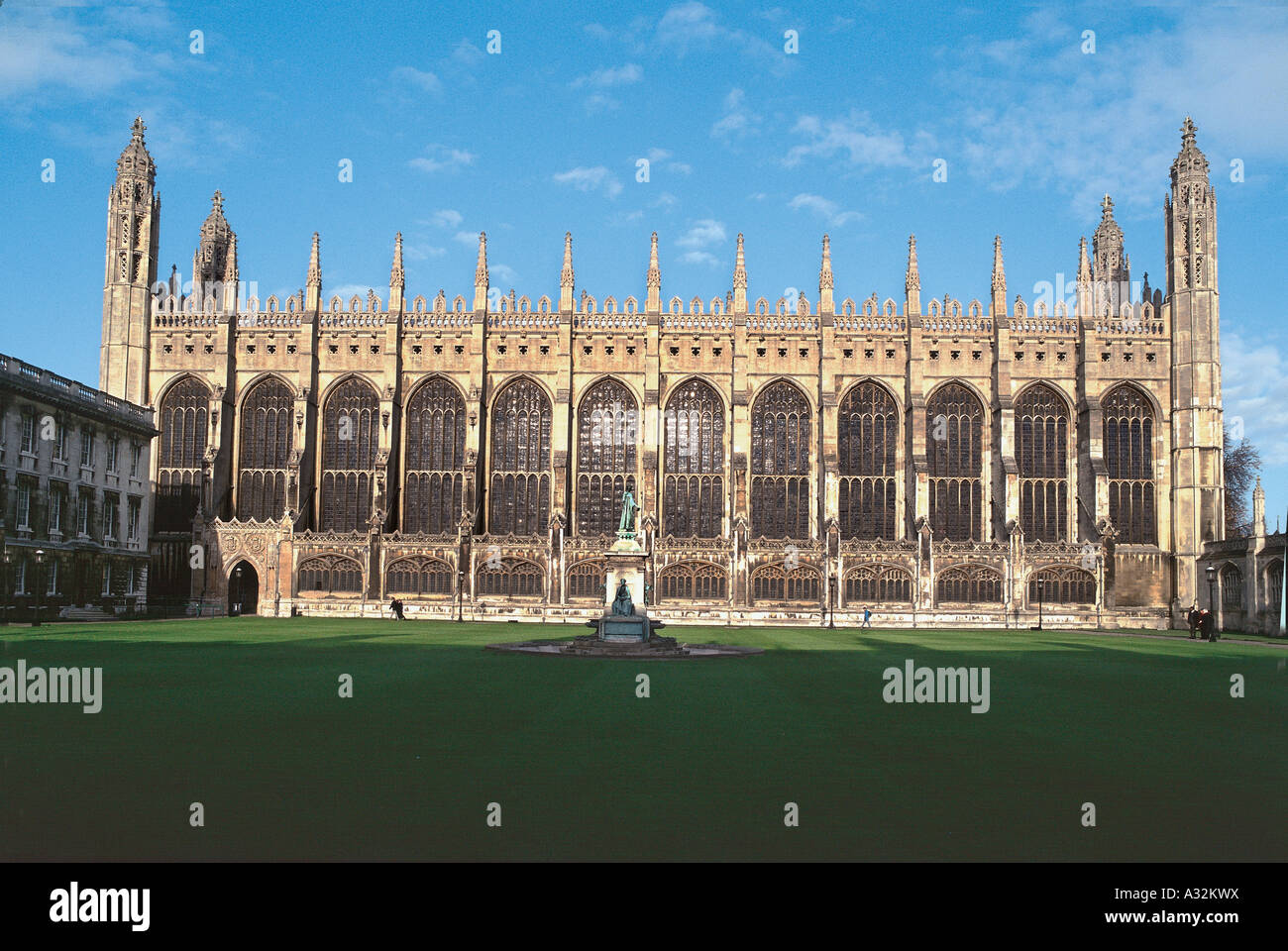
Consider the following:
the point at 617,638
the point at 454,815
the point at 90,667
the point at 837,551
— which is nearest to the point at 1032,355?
the point at 837,551

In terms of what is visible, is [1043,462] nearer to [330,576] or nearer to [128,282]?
[330,576]

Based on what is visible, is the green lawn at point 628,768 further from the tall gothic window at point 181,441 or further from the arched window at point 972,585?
the tall gothic window at point 181,441

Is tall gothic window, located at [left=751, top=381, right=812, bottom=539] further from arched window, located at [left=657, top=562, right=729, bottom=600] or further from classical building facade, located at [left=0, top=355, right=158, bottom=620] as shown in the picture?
classical building facade, located at [left=0, top=355, right=158, bottom=620]

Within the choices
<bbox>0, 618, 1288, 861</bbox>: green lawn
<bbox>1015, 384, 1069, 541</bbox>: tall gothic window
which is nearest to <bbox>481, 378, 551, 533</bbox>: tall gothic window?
<bbox>1015, 384, 1069, 541</bbox>: tall gothic window

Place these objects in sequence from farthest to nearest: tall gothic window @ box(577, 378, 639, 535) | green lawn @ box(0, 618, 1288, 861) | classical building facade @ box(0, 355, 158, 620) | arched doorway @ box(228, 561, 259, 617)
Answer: tall gothic window @ box(577, 378, 639, 535), arched doorway @ box(228, 561, 259, 617), classical building facade @ box(0, 355, 158, 620), green lawn @ box(0, 618, 1288, 861)

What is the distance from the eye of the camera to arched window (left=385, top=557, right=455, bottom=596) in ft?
181

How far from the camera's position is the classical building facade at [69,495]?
42312mm

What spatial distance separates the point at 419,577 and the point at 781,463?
67.5ft

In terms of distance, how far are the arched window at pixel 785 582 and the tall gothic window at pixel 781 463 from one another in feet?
10.8

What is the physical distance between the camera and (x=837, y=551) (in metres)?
54.1

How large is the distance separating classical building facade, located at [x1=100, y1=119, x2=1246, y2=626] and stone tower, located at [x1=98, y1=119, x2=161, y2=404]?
0.42 feet

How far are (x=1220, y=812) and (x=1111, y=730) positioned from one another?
5.23m

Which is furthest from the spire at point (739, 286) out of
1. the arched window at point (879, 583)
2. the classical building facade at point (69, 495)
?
the classical building facade at point (69, 495)

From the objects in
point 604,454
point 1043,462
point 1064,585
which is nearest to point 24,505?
point 604,454
